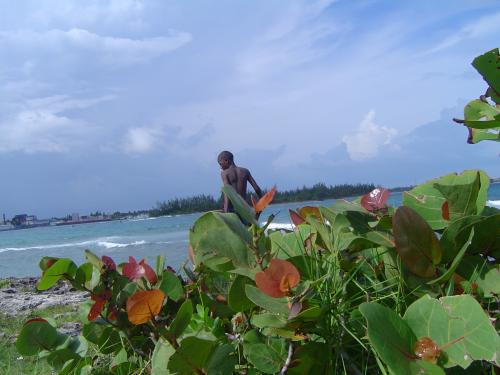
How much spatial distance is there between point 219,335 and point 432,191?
339mm

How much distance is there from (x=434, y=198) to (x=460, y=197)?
0.11 ft

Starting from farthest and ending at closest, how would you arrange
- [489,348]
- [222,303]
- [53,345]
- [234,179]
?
1. [234,179]
2. [53,345]
3. [222,303]
4. [489,348]

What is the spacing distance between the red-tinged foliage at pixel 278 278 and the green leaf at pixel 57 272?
0.39 meters

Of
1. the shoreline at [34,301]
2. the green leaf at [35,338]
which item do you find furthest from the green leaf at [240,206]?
the shoreline at [34,301]

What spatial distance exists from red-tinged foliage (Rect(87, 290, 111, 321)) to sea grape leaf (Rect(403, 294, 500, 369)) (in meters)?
0.46

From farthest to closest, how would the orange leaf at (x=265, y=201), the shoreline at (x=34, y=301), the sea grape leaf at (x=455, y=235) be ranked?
the shoreline at (x=34, y=301)
the orange leaf at (x=265, y=201)
the sea grape leaf at (x=455, y=235)

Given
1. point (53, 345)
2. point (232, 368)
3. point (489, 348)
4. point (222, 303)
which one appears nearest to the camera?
point (489, 348)

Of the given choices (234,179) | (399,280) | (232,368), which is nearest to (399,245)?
(399,280)

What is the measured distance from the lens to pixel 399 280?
2.07 feet

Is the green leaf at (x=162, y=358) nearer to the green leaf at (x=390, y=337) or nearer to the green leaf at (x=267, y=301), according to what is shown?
the green leaf at (x=267, y=301)

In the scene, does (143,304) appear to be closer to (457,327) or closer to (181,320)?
(181,320)

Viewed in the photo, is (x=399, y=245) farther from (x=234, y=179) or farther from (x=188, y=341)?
(x=234, y=179)

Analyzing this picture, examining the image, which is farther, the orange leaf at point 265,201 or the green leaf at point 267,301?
the orange leaf at point 265,201

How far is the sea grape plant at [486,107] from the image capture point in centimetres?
60
